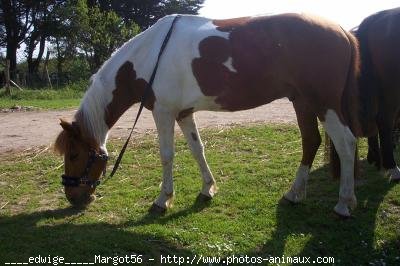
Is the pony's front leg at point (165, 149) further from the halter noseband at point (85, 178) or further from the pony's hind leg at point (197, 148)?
the halter noseband at point (85, 178)

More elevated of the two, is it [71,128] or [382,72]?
[382,72]

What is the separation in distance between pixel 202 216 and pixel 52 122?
657 cm

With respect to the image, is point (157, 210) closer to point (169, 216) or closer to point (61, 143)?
point (169, 216)

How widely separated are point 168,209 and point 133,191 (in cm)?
76

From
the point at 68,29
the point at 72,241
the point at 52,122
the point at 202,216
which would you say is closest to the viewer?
the point at 72,241

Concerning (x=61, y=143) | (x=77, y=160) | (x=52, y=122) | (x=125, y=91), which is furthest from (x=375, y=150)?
(x=52, y=122)

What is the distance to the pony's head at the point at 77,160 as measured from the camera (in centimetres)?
435

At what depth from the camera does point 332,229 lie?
13.0ft

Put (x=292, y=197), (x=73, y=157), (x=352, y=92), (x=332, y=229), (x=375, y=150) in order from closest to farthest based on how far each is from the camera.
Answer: (x=332, y=229) → (x=352, y=92) → (x=73, y=157) → (x=292, y=197) → (x=375, y=150)

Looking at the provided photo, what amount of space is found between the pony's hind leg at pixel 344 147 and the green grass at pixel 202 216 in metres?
0.25

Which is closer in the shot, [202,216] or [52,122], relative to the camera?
[202,216]

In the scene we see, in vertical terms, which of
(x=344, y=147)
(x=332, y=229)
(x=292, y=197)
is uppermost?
(x=344, y=147)

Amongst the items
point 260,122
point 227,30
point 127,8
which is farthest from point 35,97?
point 127,8

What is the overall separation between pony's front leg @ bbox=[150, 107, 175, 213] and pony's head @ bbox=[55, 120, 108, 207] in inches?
26.2
